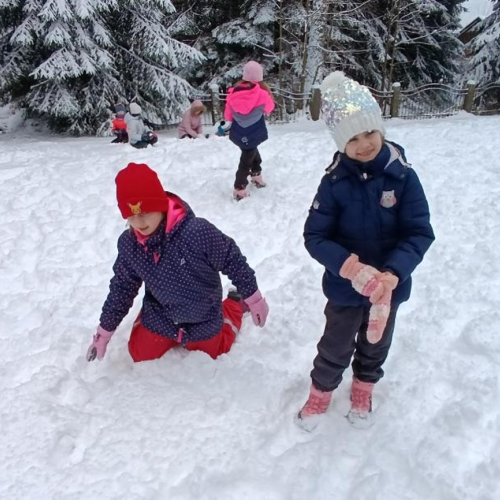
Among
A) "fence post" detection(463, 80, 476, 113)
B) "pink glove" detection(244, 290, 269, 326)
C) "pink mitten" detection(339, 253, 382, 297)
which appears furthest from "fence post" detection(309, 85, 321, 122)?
"pink mitten" detection(339, 253, 382, 297)

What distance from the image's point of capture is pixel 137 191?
7.53 feet

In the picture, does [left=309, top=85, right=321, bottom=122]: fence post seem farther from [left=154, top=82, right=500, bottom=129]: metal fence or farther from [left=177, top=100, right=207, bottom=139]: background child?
[left=177, top=100, right=207, bottom=139]: background child

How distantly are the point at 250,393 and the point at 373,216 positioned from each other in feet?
3.99

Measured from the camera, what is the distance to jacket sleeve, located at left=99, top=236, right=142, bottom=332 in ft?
8.89

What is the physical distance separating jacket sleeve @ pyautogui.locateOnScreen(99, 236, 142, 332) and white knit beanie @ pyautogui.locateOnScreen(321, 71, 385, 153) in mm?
1428

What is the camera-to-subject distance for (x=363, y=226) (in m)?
2.01

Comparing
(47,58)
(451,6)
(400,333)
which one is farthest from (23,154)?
(451,6)

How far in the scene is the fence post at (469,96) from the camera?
15.2 meters

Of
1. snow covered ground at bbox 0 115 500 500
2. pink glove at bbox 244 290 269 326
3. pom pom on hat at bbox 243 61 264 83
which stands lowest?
snow covered ground at bbox 0 115 500 500

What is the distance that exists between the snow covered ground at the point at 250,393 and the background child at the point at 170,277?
0.15m

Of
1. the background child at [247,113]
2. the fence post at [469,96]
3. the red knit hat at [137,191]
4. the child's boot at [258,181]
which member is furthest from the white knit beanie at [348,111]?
the fence post at [469,96]

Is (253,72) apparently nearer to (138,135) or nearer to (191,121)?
(138,135)

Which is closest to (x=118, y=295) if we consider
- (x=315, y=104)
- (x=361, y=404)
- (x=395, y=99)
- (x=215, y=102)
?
(x=361, y=404)

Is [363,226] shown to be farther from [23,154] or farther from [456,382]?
[23,154]
